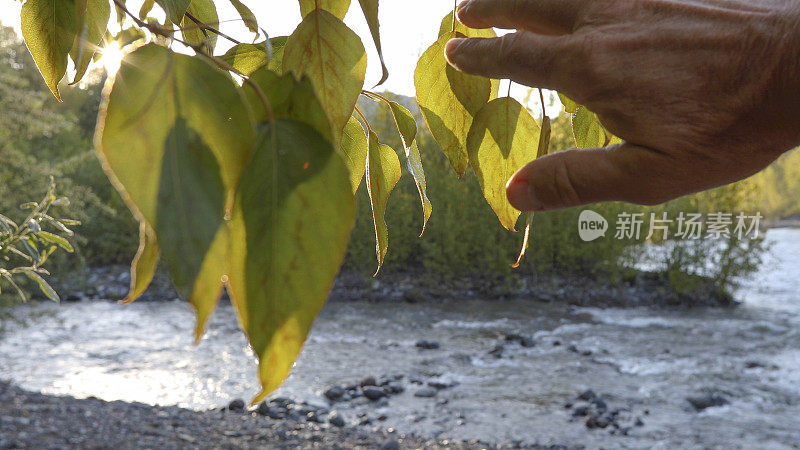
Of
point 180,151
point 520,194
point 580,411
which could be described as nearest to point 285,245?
point 180,151

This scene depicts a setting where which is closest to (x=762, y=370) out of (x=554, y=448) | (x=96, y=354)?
(x=554, y=448)

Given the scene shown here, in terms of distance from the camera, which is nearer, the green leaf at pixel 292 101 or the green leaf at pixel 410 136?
the green leaf at pixel 292 101

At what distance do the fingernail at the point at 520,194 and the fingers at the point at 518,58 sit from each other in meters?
0.06

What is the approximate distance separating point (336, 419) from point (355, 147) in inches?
122

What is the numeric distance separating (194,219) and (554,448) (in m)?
3.16

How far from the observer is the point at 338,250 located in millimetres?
146

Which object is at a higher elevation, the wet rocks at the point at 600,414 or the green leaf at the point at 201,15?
the green leaf at the point at 201,15

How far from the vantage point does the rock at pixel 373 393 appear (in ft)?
11.6

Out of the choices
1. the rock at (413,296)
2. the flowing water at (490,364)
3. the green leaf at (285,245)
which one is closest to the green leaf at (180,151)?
the green leaf at (285,245)

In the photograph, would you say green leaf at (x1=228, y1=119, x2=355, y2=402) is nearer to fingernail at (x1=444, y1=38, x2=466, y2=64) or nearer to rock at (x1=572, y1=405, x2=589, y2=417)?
fingernail at (x1=444, y1=38, x2=466, y2=64)

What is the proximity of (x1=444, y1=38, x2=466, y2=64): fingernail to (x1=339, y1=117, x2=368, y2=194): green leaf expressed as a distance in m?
0.06

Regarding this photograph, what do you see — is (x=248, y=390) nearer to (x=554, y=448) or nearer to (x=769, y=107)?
(x=554, y=448)

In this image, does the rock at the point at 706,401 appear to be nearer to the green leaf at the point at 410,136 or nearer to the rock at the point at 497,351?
the rock at the point at 497,351

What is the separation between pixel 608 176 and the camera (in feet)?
1.39
